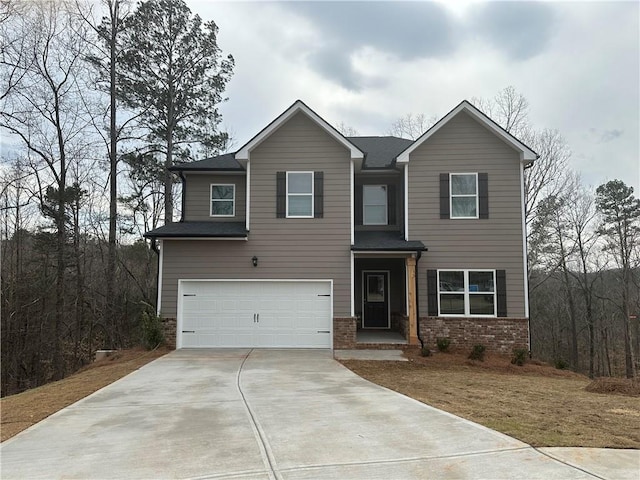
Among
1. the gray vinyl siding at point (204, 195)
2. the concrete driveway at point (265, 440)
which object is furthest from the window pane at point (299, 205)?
the concrete driveway at point (265, 440)

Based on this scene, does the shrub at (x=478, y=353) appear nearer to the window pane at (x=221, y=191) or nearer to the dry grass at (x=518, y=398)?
the dry grass at (x=518, y=398)

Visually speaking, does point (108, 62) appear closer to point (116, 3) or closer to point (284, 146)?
point (116, 3)

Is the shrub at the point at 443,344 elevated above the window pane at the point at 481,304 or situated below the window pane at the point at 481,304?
below

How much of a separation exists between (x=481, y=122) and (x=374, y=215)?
172 inches

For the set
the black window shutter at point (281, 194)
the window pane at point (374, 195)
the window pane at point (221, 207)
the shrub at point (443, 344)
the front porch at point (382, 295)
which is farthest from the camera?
the window pane at point (374, 195)

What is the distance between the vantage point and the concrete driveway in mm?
3891

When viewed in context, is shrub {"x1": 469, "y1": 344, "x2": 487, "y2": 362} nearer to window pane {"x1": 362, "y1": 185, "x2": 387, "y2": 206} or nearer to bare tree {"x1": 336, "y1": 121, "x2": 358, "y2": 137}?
window pane {"x1": 362, "y1": 185, "x2": 387, "y2": 206}

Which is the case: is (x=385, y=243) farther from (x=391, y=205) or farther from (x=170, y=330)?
(x=170, y=330)

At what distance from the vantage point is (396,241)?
1331 centimetres

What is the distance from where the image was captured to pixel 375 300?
52.2 ft

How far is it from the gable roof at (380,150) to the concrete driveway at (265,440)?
8.32m

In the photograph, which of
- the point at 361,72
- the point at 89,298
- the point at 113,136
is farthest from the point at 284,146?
the point at 89,298

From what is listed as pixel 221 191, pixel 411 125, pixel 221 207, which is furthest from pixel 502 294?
pixel 411 125

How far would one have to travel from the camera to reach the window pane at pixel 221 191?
14672 mm
